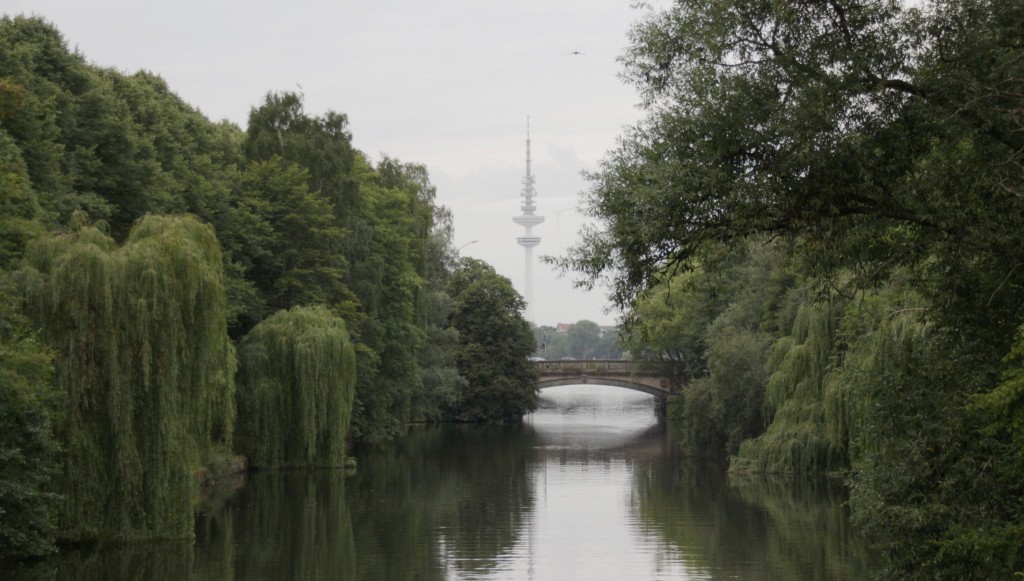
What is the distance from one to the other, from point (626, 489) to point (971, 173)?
1066 inches

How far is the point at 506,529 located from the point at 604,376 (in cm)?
5374

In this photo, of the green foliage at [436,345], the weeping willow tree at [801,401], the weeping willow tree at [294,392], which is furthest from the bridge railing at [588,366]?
the weeping willow tree at [801,401]

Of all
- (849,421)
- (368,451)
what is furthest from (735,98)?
(368,451)

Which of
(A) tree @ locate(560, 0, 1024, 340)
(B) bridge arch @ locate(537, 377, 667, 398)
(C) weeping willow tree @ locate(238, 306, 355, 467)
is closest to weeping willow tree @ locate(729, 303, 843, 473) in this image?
(C) weeping willow tree @ locate(238, 306, 355, 467)

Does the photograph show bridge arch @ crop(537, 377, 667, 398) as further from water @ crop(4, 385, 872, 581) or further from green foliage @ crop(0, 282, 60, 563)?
green foliage @ crop(0, 282, 60, 563)

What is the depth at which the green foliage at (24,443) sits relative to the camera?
19.9 meters

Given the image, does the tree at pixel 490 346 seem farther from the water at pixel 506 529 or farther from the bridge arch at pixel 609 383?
the water at pixel 506 529

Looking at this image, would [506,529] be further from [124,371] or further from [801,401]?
[801,401]

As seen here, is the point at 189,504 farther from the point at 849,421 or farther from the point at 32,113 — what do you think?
the point at 849,421

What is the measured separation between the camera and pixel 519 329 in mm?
76125

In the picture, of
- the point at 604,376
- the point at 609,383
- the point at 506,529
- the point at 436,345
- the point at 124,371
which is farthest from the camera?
the point at 604,376

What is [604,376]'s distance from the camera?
8244cm

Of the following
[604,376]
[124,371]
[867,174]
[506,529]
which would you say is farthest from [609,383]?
[867,174]

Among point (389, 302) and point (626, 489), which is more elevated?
point (389, 302)
